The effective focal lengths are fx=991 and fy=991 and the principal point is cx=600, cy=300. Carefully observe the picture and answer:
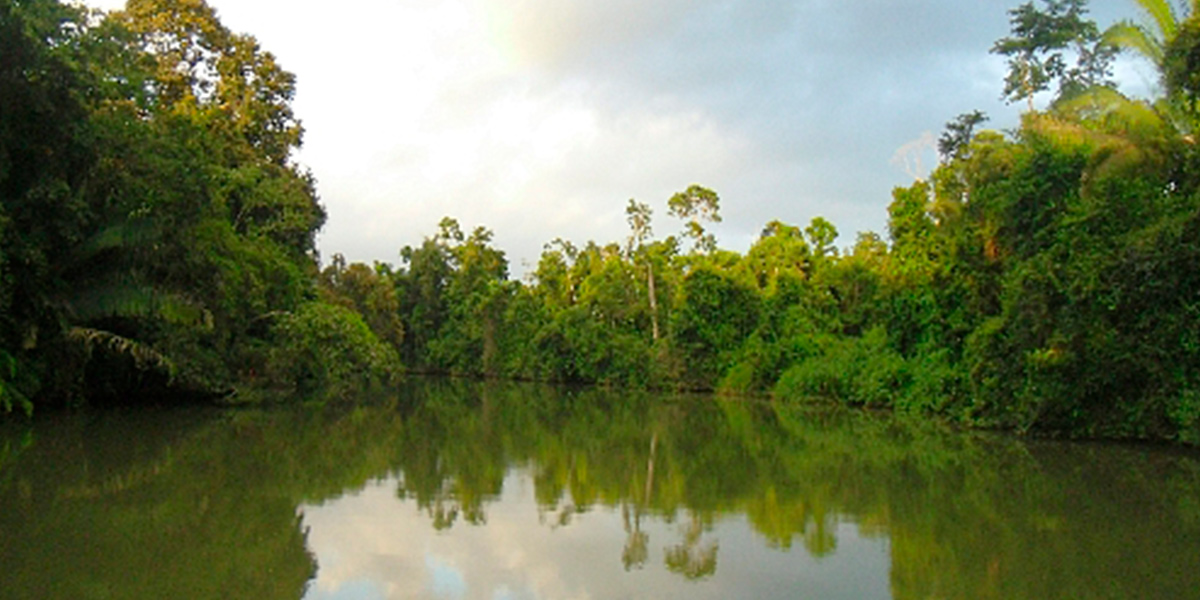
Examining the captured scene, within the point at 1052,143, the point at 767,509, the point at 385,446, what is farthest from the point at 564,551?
the point at 1052,143

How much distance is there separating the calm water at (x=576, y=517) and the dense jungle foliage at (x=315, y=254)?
5.65ft

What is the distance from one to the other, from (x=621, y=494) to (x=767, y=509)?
4.87ft

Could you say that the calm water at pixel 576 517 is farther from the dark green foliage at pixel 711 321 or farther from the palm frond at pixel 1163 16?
the dark green foliage at pixel 711 321

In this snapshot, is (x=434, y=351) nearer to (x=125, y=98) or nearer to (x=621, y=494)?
(x=125, y=98)

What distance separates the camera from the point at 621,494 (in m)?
9.27

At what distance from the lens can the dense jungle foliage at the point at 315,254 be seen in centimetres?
1450

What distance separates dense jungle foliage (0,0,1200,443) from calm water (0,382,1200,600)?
1.72m

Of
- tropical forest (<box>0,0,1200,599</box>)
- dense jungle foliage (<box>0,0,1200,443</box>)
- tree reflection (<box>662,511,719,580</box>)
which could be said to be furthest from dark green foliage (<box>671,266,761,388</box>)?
tree reflection (<box>662,511,719,580</box>)

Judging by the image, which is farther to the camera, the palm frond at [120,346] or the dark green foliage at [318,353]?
the dark green foliage at [318,353]

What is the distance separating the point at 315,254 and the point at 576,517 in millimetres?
20177

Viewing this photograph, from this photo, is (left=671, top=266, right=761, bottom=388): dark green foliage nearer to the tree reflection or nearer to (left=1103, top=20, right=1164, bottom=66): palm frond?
(left=1103, top=20, right=1164, bottom=66): palm frond

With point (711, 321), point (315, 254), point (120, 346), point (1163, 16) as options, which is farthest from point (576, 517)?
point (711, 321)

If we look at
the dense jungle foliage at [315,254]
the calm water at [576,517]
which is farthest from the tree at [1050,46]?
the calm water at [576,517]

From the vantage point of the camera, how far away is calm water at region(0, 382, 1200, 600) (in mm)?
5750
